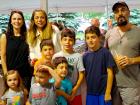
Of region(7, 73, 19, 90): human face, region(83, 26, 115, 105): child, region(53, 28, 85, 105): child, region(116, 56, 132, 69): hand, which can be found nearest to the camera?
region(116, 56, 132, 69): hand

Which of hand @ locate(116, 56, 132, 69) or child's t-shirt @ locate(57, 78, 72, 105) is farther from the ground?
hand @ locate(116, 56, 132, 69)

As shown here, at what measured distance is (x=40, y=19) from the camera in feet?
15.4

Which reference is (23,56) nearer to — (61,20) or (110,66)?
(110,66)

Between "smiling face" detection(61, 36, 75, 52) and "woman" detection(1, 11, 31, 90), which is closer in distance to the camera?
"smiling face" detection(61, 36, 75, 52)

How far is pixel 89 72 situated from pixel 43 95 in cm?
59

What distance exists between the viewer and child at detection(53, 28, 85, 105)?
4410 mm

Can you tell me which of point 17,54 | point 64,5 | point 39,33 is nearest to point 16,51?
point 17,54

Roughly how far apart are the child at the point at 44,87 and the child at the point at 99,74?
0.39 m

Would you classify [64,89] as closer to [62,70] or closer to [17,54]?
[62,70]

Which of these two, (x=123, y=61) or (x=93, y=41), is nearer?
(x=123, y=61)

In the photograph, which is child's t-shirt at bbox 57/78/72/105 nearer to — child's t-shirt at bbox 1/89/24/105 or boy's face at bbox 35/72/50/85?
boy's face at bbox 35/72/50/85

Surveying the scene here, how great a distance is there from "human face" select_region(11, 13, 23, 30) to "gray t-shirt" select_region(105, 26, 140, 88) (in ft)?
3.91

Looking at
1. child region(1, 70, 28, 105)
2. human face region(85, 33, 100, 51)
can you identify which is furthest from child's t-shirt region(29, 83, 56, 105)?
human face region(85, 33, 100, 51)

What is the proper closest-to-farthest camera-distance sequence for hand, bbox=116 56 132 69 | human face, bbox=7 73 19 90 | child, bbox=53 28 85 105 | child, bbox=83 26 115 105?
1. hand, bbox=116 56 132 69
2. child, bbox=83 26 115 105
3. child, bbox=53 28 85 105
4. human face, bbox=7 73 19 90
